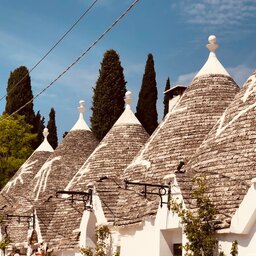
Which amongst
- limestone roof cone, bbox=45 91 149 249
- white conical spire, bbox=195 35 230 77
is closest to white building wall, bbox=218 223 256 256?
white conical spire, bbox=195 35 230 77

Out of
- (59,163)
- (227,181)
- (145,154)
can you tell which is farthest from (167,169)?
(59,163)

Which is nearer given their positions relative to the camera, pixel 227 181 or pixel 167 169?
pixel 227 181

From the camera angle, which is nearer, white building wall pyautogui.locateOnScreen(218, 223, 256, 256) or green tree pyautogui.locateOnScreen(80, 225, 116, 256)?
white building wall pyautogui.locateOnScreen(218, 223, 256, 256)

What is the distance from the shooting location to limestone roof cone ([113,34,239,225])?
51.3 feet

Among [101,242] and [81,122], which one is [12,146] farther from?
[101,242]

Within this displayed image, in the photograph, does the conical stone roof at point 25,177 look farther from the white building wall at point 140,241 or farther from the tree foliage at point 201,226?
the tree foliage at point 201,226

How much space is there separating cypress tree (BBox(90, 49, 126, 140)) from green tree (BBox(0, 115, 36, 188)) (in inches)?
203

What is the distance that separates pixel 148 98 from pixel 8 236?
16.6 meters

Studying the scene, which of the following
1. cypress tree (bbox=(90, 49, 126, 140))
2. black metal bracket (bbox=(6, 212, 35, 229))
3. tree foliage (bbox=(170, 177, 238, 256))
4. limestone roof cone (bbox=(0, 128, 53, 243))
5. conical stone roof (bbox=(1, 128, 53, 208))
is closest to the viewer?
tree foliage (bbox=(170, 177, 238, 256))

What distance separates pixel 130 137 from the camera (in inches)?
804

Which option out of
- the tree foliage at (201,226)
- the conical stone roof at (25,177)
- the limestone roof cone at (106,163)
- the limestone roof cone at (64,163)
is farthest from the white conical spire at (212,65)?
the conical stone roof at (25,177)

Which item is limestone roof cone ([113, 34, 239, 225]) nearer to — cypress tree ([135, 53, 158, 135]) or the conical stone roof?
the conical stone roof

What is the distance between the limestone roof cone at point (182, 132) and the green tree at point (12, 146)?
23284 mm

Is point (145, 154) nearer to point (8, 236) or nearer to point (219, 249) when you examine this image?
point (219, 249)
